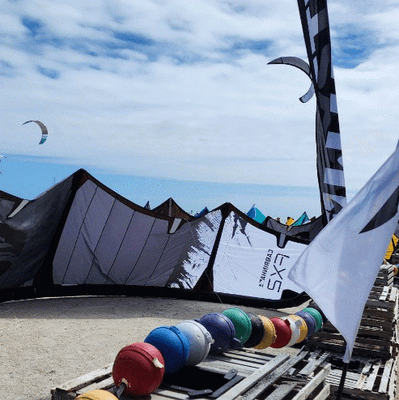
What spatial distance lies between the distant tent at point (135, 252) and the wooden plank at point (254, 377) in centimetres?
602

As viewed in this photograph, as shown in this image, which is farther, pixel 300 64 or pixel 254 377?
pixel 300 64

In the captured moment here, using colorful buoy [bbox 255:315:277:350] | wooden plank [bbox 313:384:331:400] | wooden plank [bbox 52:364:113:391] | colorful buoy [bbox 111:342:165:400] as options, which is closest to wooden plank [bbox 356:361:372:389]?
wooden plank [bbox 313:384:331:400]

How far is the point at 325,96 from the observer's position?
9.12 metres

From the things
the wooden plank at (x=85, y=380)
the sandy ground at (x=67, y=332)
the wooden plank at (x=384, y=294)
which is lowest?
the sandy ground at (x=67, y=332)

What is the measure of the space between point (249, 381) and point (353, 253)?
177 cm

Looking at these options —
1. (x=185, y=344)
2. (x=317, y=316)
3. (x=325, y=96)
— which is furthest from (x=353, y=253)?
(x=325, y=96)

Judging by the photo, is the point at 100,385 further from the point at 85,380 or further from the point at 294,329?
the point at 294,329

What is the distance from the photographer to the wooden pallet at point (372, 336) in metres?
6.95

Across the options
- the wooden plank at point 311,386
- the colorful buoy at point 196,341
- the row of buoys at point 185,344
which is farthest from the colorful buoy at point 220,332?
the wooden plank at point 311,386

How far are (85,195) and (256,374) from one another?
6.77m

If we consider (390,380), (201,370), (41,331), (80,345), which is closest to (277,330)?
(390,380)

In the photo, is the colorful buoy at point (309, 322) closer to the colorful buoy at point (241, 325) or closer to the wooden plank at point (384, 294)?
the wooden plank at point (384, 294)

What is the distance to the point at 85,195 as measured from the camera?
10516 millimetres

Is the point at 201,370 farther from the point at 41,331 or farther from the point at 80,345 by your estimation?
the point at 41,331
